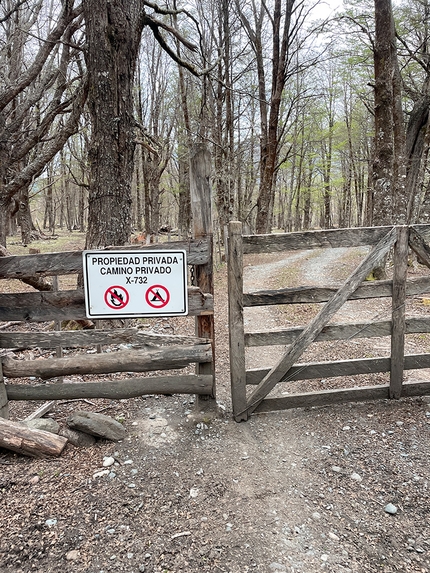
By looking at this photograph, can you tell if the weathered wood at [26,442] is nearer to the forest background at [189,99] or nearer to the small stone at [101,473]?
the small stone at [101,473]

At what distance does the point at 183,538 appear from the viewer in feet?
7.70

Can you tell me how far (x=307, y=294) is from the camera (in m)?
3.68

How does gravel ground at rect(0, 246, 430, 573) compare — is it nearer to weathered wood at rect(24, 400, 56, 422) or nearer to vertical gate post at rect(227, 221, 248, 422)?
weathered wood at rect(24, 400, 56, 422)

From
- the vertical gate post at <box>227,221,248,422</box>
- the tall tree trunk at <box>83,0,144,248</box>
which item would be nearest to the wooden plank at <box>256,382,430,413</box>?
the vertical gate post at <box>227,221,248,422</box>

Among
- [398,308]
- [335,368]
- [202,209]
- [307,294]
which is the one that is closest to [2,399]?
[202,209]

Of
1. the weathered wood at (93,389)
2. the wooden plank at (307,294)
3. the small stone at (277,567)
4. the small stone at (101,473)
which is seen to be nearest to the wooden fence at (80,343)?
the weathered wood at (93,389)

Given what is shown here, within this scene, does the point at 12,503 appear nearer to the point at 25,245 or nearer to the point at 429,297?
the point at 429,297

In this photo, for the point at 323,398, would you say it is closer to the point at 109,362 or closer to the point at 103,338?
the point at 109,362

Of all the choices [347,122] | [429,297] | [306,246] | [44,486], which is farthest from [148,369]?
[347,122]

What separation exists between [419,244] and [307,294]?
4.33 feet

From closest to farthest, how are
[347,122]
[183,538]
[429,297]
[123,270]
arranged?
[183,538], [123,270], [429,297], [347,122]

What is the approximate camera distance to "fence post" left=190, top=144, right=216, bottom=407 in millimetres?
3442

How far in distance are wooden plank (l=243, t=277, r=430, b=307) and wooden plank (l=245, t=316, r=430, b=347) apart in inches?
11.7

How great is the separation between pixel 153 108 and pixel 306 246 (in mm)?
21518
